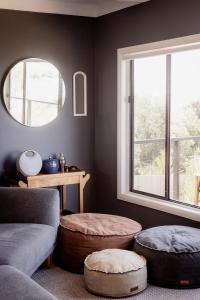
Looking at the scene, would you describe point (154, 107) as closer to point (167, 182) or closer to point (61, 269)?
point (167, 182)

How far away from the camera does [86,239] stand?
3203mm

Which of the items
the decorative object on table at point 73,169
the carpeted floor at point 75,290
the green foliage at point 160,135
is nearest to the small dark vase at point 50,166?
the decorative object on table at point 73,169

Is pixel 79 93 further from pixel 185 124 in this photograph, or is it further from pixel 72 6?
pixel 185 124

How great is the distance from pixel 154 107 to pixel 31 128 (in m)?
1.27

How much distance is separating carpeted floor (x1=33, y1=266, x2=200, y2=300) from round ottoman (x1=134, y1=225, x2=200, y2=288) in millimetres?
67

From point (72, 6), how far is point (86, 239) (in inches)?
95.3

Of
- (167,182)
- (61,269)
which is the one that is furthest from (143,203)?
(61,269)

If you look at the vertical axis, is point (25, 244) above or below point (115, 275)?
above

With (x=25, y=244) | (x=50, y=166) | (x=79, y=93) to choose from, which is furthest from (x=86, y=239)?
(x=79, y=93)

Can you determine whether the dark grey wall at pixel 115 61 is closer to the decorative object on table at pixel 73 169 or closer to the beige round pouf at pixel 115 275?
the decorative object on table at pixel 73 169

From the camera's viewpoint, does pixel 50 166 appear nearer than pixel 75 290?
No

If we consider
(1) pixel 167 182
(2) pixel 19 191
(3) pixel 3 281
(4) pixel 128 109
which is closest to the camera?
(3) pixel 3 281

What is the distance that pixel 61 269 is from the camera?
3.35m

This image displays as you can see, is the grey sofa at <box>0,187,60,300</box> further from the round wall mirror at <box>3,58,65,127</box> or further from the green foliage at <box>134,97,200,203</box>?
the green foliage at <box>134,97,200,203</box>
